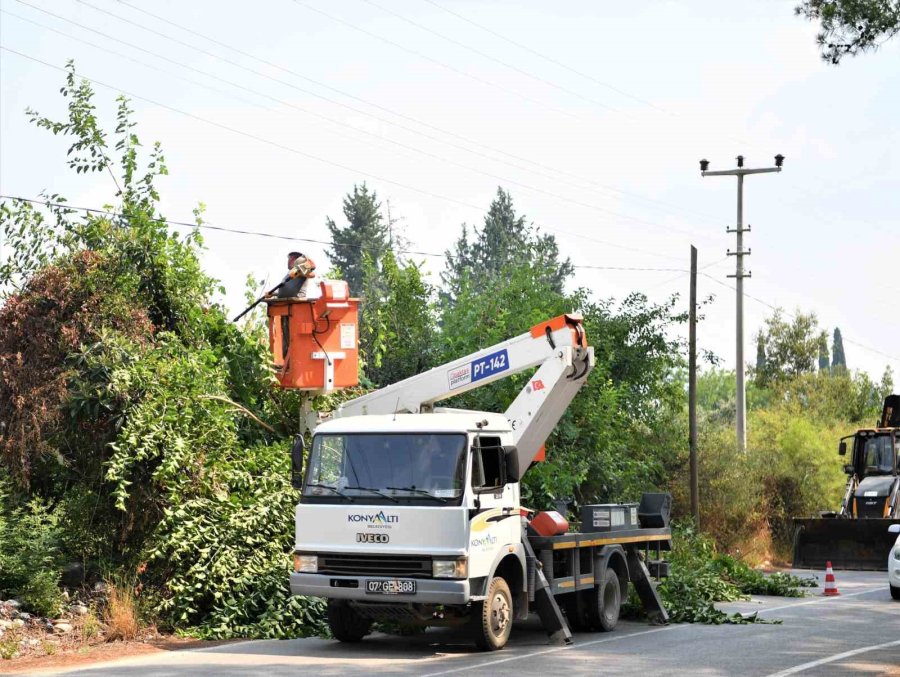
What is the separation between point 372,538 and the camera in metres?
14.1

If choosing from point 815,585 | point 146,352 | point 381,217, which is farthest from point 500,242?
point 146,352

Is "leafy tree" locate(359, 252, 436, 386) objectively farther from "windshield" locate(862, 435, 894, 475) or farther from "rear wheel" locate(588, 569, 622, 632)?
"windshield" locate(862, 435, 894, 475)

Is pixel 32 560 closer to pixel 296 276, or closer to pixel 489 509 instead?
pixel 296 276

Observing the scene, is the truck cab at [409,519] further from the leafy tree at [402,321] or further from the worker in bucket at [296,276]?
the leafy tree at [402,321]

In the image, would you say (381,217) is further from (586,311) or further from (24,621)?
(24,621)

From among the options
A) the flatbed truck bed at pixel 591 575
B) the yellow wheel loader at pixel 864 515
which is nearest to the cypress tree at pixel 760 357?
the yellow wheel loader at pixel 864 515

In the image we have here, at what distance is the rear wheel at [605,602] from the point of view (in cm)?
1680

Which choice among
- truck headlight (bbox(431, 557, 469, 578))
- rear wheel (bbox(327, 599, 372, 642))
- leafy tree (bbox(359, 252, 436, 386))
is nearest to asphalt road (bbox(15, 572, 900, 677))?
rear wheel (bbox(327, 599, 372, 642))

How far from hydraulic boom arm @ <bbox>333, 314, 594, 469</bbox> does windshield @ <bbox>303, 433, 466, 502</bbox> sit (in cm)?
266

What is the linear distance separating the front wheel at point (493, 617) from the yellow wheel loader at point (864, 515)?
648 inches

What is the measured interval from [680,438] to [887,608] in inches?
526

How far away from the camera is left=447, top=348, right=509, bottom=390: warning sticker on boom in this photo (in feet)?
57.3

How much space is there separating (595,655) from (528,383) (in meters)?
4.42

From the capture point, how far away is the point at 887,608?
789 inches
